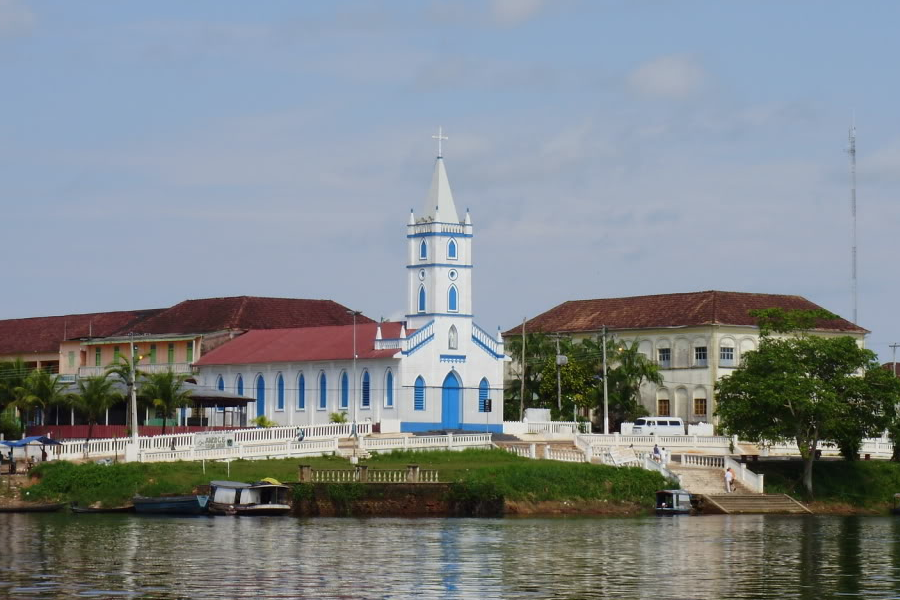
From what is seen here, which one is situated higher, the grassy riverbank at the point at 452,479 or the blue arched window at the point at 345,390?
the blue arched window at the point at 345,390

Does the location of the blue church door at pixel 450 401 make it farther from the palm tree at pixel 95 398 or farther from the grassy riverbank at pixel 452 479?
the grassy riverbank at pixel 452 479

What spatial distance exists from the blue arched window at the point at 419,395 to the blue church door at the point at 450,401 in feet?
3.67

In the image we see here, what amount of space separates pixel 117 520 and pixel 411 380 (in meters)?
30.1

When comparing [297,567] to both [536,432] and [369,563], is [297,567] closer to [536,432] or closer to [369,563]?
[369,563]

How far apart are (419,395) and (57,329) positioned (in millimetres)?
36326

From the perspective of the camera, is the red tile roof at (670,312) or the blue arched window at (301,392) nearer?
the blue arched window at (301,392)

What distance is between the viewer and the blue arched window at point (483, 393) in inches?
3388

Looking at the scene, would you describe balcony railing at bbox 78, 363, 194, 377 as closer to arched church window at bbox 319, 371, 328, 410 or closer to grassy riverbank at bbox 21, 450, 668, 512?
arched church window at bbox 319, 371, 328, 410

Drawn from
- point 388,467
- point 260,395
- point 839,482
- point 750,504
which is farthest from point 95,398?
point 839,482

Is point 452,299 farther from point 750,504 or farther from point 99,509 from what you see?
point 99,509

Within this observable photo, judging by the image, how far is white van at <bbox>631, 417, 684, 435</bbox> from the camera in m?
81.1

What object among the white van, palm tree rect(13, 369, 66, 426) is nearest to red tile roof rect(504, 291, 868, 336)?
the white van

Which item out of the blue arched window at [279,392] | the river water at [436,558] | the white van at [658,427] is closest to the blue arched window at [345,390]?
the blue arched window at [279,392]

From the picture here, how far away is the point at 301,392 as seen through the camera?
292ft
